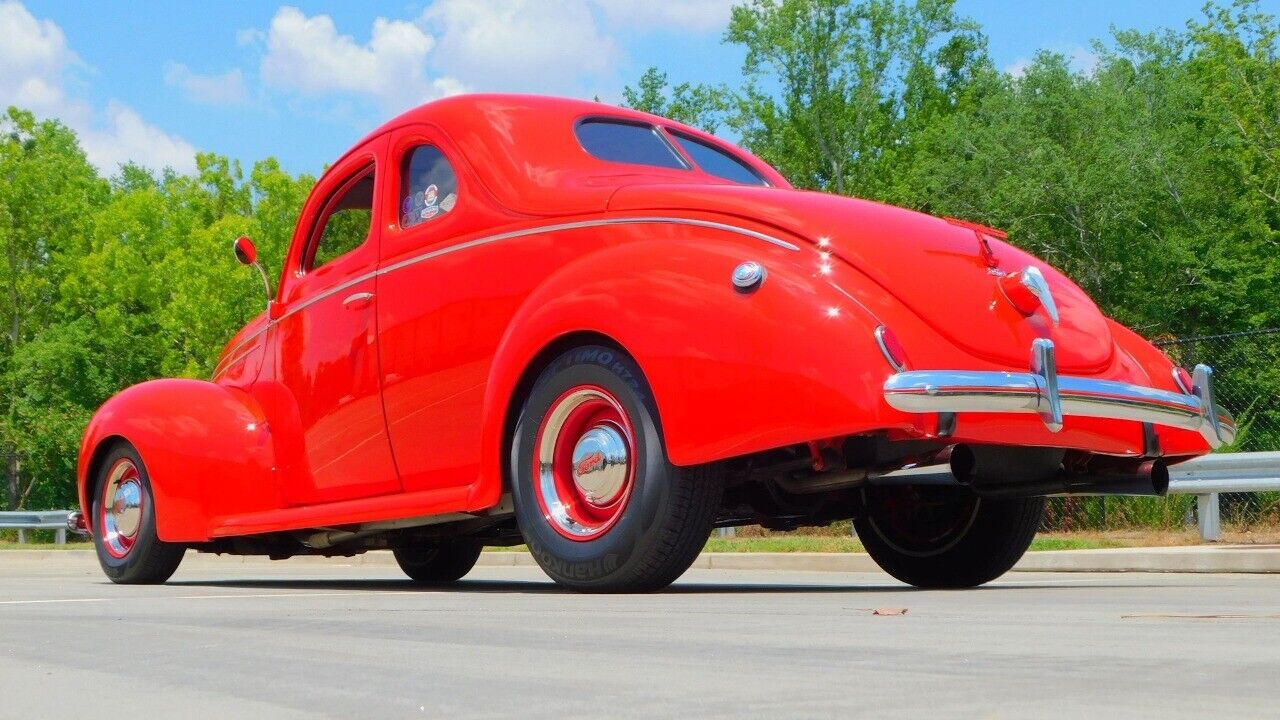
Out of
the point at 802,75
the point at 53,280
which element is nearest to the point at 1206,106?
the point at 802,75

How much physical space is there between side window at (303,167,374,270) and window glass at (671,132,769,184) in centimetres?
147

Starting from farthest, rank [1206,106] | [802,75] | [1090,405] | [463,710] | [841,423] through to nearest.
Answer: [802,75] < [1206,106] < [1090,405] < [841,423] < [463,710]

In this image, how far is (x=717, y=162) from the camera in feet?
23.7

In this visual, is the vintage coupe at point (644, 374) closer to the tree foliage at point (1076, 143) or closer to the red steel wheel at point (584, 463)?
the red steel wheel at point (584, 463)

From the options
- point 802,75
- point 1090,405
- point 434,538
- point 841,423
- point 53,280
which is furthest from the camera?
point 802,75

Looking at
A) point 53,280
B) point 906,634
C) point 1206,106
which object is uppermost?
point 1206,106

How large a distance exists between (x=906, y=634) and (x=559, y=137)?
3.53 meters

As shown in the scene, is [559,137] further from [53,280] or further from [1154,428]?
[53,280]

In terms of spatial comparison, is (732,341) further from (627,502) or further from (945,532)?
(945,532)

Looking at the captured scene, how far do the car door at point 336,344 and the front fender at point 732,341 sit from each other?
5.29ft

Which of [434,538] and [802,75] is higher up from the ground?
[802,75]

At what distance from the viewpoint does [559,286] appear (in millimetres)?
5703

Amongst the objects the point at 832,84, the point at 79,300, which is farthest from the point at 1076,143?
the point at 79,300

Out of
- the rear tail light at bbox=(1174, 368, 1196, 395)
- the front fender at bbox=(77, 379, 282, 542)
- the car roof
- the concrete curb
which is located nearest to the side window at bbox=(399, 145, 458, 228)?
the car roof
